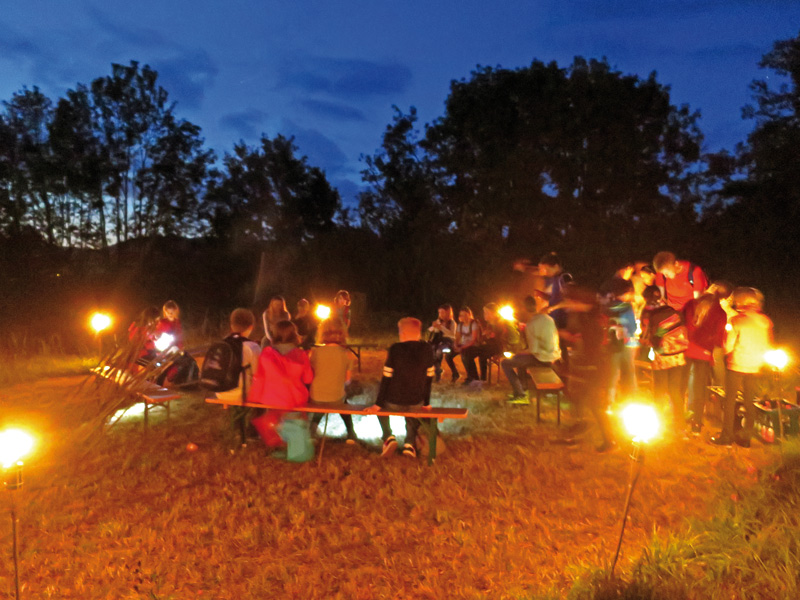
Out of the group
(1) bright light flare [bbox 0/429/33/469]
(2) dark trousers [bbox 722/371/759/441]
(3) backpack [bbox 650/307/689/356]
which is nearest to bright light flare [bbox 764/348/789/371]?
(2) dark trousers [bbox 722/371/759/441]

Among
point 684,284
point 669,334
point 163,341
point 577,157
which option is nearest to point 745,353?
point 669,334

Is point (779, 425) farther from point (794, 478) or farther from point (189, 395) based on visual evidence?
point (189, 395)

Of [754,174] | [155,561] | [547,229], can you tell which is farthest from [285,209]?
[155,561]

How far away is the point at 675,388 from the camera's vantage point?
6.30 meters

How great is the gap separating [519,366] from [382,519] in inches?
154

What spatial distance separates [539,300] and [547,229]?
13200 mm

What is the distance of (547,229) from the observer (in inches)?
789

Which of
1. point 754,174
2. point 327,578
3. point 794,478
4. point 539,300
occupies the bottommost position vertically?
point 327,578

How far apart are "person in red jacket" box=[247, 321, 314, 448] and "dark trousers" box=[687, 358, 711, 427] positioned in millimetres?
3870

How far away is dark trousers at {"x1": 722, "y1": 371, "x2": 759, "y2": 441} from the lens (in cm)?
561

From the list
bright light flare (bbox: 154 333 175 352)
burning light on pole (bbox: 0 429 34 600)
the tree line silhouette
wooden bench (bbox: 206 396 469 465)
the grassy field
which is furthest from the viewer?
the tree line silhouette

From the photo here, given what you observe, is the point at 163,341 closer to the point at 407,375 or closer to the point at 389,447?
the point at 389,447

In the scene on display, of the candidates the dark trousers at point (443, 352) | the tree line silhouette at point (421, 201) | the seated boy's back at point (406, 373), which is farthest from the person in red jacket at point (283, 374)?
the tree line silhouette at point (421, 201)

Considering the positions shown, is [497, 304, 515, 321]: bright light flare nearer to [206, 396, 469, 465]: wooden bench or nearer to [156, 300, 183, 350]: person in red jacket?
[206, 396, 469, 465]: wooden bench
